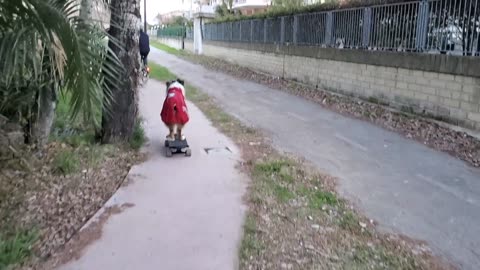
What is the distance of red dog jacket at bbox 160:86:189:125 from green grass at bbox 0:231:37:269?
2.71 metres

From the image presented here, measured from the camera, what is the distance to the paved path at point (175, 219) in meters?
3.35

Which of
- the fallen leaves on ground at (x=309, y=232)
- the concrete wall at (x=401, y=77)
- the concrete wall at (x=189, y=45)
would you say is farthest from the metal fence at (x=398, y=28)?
the concrete wall at (x=189, y=45)

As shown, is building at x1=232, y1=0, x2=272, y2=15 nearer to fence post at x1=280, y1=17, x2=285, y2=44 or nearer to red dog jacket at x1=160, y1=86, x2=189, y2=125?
fence post at x1=280, y1=17, x2=285, y2=44

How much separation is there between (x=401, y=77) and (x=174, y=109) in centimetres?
511

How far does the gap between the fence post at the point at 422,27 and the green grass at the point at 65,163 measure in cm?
656

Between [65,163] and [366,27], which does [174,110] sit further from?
[366,27]

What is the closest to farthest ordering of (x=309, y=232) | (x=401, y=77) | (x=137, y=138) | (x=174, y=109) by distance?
(x=309, y=232) → (x=174, y=109) → (x=137, y=138) → (x=401, y=77)

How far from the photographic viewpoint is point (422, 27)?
8805 millimetres

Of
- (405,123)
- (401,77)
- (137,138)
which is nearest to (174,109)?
(137,138)

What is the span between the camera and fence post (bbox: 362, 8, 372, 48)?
34.6ft

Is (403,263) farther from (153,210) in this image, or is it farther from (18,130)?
(18,130)

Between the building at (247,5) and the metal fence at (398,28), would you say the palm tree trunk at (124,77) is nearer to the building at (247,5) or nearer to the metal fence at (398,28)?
the metal fence at (398,28)

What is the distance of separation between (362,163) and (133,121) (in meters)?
3.18

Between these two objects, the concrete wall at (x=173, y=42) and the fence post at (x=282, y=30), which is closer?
the fence post at (x=282, y=30)
